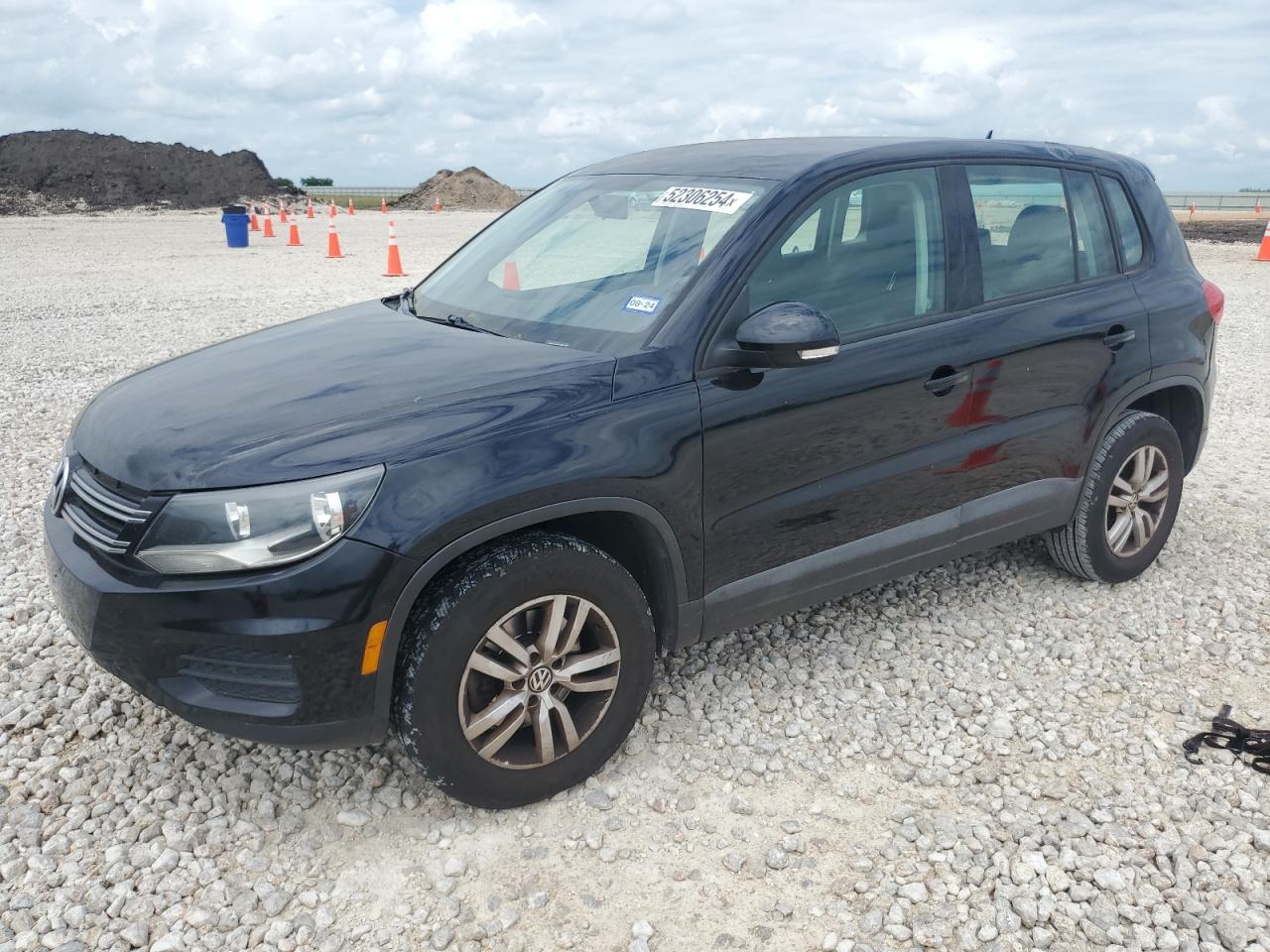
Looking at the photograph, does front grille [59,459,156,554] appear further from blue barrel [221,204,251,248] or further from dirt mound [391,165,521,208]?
dirt mound [391,165,521,208]

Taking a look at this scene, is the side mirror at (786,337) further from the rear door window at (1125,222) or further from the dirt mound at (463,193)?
the dirt mound at (463,193)

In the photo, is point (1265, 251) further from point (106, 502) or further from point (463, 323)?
point (106, 502)

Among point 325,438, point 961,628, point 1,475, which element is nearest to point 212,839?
point 325,438

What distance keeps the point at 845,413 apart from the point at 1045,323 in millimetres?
1081

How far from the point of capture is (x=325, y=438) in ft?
9.15

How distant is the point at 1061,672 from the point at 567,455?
2.23 meters

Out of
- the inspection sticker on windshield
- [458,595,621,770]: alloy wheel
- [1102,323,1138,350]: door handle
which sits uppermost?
the inspection sticker on windshield

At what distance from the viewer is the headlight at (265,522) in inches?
104

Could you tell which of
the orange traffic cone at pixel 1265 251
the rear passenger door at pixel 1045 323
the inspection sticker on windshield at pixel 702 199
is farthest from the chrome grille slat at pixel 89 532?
the orange traffic cone at pixel 1265 251

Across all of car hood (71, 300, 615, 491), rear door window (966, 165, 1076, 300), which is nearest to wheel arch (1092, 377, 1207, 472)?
rear door window (966, 165, 1076, 300)

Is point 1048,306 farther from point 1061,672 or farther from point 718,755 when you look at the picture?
point 718,755

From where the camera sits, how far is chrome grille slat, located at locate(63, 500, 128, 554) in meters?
2.80

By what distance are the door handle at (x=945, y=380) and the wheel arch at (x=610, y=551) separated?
3.76 feet

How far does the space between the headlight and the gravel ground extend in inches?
35.6
